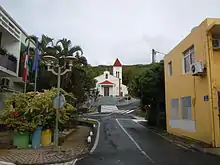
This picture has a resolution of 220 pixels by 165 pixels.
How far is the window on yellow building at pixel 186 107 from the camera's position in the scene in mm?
15745

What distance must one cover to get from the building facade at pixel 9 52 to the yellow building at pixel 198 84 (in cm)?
1209

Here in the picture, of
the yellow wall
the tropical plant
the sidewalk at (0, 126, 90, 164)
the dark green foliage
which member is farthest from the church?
the sidewalk at (0, 126, 90, 164)

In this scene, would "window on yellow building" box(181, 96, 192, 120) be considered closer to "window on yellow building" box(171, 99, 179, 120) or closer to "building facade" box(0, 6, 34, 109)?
"window on yellow building" box(171, 99, 179, 120)

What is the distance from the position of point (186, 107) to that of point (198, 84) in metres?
2.59

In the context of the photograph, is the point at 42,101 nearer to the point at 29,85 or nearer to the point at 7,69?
the point at 7,69

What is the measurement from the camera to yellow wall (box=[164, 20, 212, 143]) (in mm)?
13120

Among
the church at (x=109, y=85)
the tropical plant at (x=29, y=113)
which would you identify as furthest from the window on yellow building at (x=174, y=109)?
the church at (x=109, y=85)

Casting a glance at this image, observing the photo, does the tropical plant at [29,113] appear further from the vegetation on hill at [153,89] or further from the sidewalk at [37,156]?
the vegetation on hill at [153,89]

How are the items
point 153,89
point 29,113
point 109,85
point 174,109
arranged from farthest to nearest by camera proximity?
point 109,85 → point 153,89 → point 174,109 → point 29,113

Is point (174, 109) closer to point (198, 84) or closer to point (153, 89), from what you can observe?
point (153, 89)

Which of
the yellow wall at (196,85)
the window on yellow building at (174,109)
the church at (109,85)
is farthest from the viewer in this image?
the church at (109,85)

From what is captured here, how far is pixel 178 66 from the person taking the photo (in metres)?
17.9

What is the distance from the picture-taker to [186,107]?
53.3ft

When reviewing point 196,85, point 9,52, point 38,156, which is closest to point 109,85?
point 9,52
